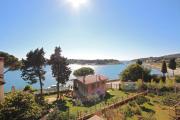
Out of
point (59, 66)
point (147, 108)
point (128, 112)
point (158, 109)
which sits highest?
point (59, 66)

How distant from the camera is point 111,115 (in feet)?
107

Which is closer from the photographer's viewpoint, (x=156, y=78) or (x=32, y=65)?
(x=32, y=65)

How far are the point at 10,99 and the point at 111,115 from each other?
52.6 ft

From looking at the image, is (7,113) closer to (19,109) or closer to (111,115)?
(19,109)

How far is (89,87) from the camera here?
165 ft

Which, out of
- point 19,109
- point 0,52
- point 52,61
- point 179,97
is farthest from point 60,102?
point 19,109

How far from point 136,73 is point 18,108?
171 ft

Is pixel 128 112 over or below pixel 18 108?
below

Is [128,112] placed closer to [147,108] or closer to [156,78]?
[147,108]

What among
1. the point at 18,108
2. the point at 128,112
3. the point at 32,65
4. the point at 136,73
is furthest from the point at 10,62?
the point at 136,73

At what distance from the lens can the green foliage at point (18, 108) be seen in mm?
19797

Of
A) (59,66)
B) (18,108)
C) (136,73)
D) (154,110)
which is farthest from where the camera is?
(136,73)

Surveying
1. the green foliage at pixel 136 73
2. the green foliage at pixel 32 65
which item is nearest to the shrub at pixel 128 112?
the green foliage at pixel 32 65

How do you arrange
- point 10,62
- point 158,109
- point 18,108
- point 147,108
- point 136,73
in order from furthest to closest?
1. point 136,73
2. point 10,62
3. point 147,108
4. point 158,109
5. point 18,108
